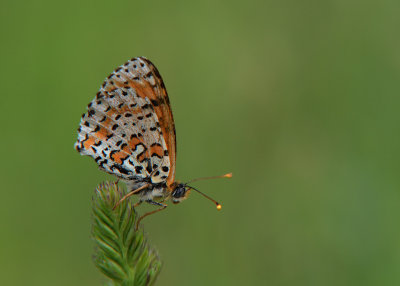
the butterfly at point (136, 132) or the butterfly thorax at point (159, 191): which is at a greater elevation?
the butterfly at point (136, 132)

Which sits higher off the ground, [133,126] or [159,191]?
[133,126]

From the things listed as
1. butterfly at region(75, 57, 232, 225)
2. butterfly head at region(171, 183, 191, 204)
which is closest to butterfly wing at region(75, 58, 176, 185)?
butterfly at region(75, 57, 232, 225)

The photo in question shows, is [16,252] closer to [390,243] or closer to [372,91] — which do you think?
[390,243]

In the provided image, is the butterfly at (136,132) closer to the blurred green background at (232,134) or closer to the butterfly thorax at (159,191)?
the butterfly thorax at (159,191)


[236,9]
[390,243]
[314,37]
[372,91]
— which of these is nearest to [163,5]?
[236,9]

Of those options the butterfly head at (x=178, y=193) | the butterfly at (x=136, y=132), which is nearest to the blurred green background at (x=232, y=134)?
the butterfly head at (x=178, y=193)

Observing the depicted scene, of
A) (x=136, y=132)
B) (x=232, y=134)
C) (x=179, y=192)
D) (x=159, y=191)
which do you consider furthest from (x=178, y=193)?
(x=232, y=134)

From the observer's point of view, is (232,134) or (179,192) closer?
(179,192)

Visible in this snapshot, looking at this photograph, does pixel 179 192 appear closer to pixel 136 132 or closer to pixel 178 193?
pixel 178 193
